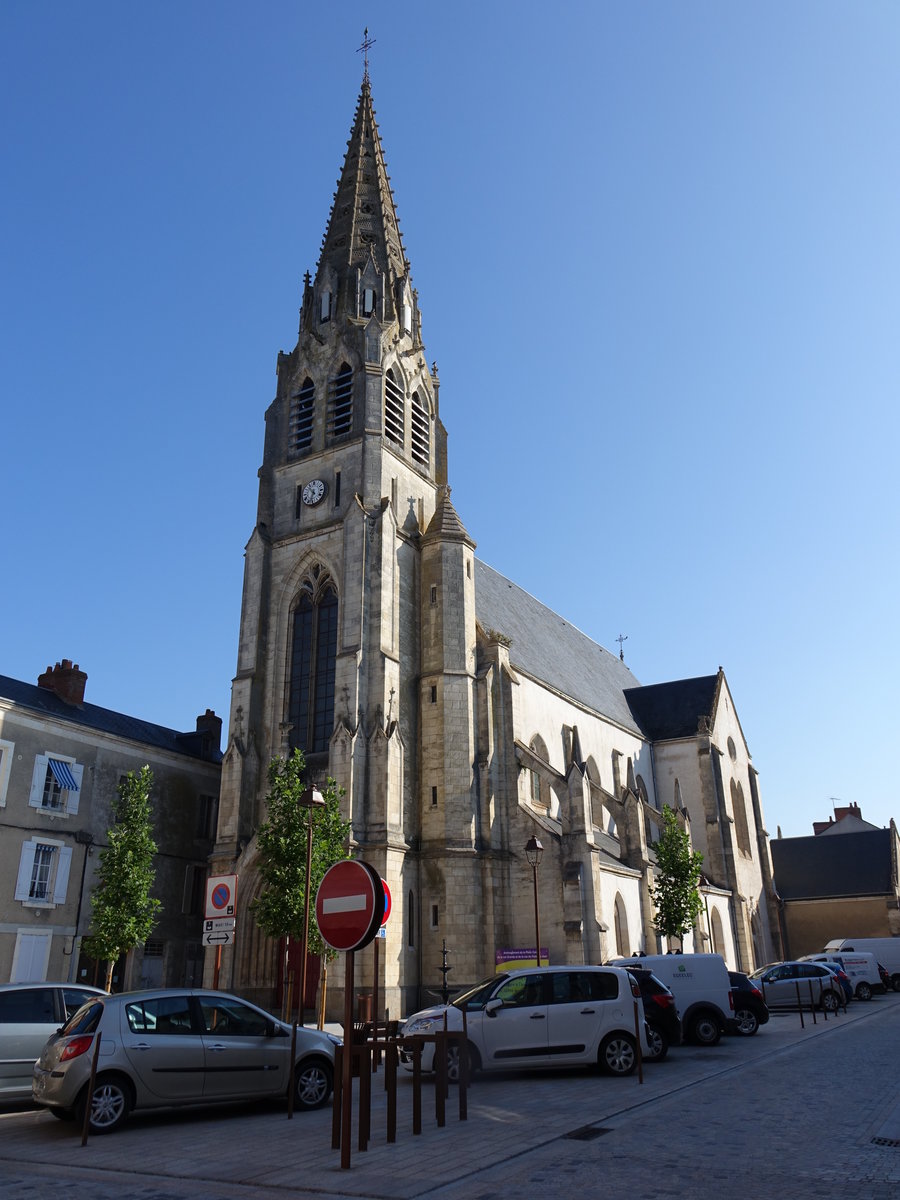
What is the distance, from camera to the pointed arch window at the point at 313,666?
94.2 ft

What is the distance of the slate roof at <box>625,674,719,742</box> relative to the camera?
45.5m

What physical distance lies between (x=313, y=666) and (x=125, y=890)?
8775 millimetres

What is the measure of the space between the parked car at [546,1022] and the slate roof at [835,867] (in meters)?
37.3

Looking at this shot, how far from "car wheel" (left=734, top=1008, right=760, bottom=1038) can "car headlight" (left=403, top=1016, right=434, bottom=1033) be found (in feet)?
28.3

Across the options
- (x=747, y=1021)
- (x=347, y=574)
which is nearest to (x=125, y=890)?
(x=347, y=574)

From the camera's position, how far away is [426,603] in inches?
1187

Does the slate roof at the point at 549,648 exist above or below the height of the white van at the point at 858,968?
above

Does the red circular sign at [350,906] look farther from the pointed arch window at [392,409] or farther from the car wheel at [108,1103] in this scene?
the pointed arch window at [392,409]

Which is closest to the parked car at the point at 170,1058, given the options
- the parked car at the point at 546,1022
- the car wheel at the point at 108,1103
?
the car wheel at the point at 108,1103

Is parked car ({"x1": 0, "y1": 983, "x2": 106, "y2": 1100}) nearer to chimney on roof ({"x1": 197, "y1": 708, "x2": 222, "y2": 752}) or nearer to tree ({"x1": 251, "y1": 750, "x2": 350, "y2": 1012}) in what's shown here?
tree ({"x1": 251, "y1": 750, "x2": 350, "y2": 1012})

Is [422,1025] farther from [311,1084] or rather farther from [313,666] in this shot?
[313,666]

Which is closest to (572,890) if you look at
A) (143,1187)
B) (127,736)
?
(127,736)

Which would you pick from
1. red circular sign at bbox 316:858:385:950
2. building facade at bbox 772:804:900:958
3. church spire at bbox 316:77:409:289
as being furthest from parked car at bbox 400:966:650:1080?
building facade at bbox 772:804:900:958

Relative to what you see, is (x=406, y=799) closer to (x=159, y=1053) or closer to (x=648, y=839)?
(x=648, y=839)
